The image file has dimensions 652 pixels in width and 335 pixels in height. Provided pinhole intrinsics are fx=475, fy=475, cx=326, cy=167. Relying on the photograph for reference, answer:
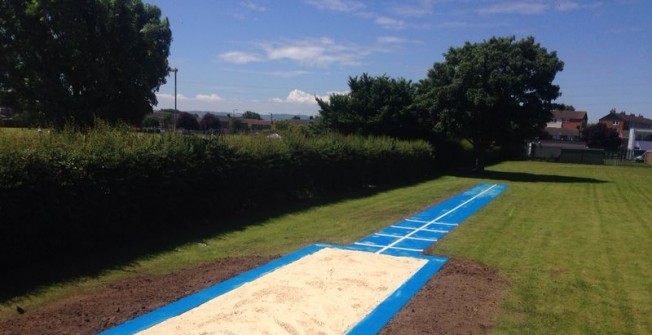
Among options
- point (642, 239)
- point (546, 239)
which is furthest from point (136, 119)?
point (642, 239)

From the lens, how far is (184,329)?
5.87 m

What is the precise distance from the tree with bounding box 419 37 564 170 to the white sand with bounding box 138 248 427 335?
2578cm

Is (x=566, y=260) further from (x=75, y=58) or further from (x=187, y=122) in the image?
(x=187, y=122)

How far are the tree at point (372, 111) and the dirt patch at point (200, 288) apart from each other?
25666 millimetres

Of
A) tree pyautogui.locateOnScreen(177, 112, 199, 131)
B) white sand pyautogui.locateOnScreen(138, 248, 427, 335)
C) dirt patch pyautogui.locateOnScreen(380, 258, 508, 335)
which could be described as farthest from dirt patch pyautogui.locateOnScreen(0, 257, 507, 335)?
tree pyautogui.locateOnScreen(177, 112, 199, 131)

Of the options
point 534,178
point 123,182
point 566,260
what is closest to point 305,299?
point 123,182

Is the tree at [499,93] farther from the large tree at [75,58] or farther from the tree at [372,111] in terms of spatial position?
the large tree at [75,58]

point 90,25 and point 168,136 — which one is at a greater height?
point 90,25

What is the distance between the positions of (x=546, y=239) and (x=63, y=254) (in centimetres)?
1098

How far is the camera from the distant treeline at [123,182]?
787cm

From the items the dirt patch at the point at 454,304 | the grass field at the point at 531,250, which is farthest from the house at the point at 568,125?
the dirt patch at the point at 454,304

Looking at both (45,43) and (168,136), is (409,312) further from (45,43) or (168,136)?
(45,43)

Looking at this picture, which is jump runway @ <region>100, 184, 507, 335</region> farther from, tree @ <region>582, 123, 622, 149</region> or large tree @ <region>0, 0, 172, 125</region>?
tree @ <region>582, 123, 622, 149</region>

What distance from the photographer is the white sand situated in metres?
6.03
